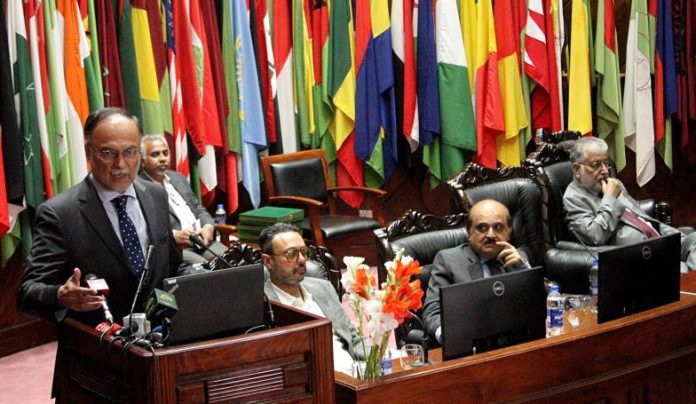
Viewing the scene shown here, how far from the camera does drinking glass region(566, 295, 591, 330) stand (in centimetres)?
333

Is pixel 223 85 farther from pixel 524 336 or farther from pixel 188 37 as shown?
pixel 524 336

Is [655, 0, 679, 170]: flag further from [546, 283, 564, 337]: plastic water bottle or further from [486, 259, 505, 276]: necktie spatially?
[546, 283, 564, 337]: plastic water bottle

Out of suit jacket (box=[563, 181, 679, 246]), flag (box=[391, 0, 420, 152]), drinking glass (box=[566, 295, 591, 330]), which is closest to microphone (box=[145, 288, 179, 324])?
drinking glass (box=[566, 295, 591, 330])

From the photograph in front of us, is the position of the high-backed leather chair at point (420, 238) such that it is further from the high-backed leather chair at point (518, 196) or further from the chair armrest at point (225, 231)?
the chair armrest at point (225, 231)

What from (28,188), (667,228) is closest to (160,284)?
(28,188)

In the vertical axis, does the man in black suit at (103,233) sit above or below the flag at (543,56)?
below

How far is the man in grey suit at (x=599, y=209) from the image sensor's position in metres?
4.80

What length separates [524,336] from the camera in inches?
112

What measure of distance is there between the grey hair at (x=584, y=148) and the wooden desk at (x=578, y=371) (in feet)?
5.45

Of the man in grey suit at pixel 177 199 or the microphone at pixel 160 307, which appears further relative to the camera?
the man in grey suit at pixel 177 199

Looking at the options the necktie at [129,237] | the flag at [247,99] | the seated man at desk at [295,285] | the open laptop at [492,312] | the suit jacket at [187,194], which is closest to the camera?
the necktie at [129,237]

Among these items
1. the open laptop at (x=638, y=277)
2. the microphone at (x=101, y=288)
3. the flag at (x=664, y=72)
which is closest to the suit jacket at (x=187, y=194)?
the open laptop at (x=638, y=277)

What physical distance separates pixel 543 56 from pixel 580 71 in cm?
29

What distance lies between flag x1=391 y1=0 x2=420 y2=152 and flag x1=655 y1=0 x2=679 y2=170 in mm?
1659
